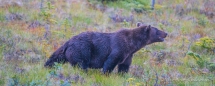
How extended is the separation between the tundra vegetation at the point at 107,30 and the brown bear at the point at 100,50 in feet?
0.73

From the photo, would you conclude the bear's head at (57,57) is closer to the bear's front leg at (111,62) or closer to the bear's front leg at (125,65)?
the bear's front leg at (111,62)

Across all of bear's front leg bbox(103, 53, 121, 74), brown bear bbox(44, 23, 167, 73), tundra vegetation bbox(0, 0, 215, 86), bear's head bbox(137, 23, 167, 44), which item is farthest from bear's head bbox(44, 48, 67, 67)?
bear's head bbox(137, 23, 167, 44)

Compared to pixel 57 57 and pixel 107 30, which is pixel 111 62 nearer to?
pixel 57 57

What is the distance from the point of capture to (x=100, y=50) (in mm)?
9570

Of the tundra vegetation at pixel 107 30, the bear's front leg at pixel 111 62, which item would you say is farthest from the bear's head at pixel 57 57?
the bear's front leg at pixel 111 62

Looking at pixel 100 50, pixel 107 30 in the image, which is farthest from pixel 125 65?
pixel 107 30

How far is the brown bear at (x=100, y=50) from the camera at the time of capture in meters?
9.31

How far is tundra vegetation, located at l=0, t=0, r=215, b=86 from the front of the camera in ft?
27.3

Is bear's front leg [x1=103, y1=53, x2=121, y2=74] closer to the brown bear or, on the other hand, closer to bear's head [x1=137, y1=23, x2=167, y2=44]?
the brown bear

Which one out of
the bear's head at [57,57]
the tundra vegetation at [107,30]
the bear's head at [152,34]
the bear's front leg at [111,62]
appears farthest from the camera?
the bear's head at [152,34]

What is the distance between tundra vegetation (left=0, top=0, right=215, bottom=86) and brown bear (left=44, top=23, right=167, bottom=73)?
222 mm

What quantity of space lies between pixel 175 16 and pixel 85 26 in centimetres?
488

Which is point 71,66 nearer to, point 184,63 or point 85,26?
point 184,63

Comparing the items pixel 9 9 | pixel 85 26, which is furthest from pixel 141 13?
pixel 9 9
